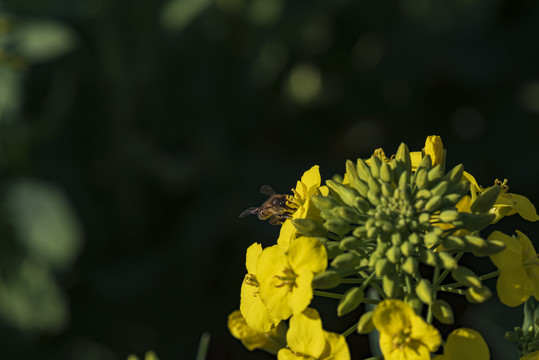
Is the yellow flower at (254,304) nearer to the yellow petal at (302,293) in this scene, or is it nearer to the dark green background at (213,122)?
the yellow petal at (302,293)

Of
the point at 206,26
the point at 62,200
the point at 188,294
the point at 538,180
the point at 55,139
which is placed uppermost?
the point at 206,26

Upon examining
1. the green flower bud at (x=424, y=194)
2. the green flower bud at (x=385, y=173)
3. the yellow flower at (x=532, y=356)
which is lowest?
the yellow flower at (x=532, y=356)

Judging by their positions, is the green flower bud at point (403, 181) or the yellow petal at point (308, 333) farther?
the green flower bud at point (403, 181)

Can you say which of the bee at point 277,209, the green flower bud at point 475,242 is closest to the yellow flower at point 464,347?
the green flower bud at point 475,242

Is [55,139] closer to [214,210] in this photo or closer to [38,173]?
[38,173]

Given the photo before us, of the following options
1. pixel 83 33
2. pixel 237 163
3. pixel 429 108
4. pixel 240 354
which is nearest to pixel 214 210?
pixel 237 163

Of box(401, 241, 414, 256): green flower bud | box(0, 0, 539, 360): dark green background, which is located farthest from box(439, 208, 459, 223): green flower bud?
box(0, 0, 539, 360): dark green background

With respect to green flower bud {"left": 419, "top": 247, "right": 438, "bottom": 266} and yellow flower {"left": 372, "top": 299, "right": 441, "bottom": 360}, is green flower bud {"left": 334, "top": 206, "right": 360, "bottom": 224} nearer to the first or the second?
green flower bud {"left": 419, "top": 247, "right": 438, "bottom": 266}

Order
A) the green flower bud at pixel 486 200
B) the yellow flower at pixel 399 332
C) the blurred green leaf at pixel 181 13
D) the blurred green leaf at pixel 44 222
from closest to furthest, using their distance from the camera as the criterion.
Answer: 1. the yellow flower at pixel 399 332
2. the green flower bud at pixel 486 200
3. the blurred green leaf at pixel 44 222
4. the blurred green leaf at pixel 181 13
